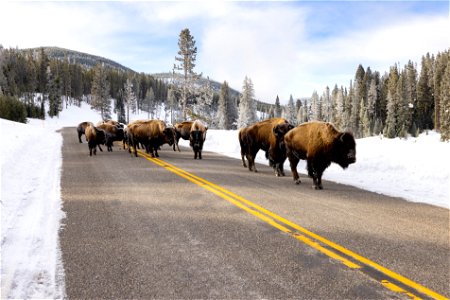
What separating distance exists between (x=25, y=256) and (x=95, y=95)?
11314cm

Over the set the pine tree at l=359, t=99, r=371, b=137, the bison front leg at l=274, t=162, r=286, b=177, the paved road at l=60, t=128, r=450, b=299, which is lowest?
the paved road at l=60, t=128, r=450, b=299

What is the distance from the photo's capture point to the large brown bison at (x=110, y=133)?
20.1m

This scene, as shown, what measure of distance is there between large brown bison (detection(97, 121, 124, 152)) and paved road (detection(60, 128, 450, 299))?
11866mm

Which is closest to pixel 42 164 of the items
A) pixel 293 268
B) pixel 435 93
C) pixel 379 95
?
pixel 293 268

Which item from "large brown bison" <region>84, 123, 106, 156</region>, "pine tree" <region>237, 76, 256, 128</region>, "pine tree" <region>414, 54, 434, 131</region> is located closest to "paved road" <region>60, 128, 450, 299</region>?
"large brown bison" <region>84, 123, 106, 156</region>

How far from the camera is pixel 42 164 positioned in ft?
44.5

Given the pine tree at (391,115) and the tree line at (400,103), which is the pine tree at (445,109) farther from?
the pine tree at (391,115)

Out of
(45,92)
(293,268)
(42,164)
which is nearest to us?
(293,268)

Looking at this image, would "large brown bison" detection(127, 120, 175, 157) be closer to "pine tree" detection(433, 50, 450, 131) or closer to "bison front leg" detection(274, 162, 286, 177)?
"bison front leg" detection(274, 162, 286, 177)

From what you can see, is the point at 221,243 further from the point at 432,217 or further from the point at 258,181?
the point at 258,181

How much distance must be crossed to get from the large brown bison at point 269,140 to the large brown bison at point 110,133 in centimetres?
962

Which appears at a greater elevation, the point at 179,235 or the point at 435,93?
the point at 435,93

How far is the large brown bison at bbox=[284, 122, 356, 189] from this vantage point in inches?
348

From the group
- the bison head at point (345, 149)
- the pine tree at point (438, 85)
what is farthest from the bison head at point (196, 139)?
the pine tree at point (438, 85)
